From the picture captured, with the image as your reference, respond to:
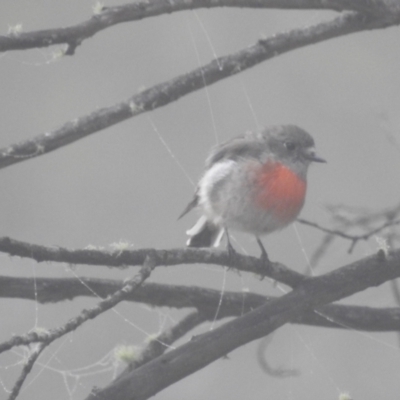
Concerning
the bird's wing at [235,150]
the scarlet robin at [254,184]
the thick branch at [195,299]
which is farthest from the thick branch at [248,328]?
the bird's wing at [235,150]

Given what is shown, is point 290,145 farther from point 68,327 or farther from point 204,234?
point 68,327

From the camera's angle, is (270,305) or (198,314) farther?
(198,314)

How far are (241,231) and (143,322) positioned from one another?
886 mm

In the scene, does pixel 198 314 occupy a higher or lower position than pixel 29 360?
lower

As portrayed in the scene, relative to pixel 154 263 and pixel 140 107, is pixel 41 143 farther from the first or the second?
pixel 154 263

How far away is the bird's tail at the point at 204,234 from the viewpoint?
10.4 feet

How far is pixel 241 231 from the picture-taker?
3.04 metres

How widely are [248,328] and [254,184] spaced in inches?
41.9

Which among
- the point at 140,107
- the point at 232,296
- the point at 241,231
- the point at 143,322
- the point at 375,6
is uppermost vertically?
the point at 375,6

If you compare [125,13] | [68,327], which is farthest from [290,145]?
[68,327]

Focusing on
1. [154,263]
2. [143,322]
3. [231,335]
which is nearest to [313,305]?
[231,335]

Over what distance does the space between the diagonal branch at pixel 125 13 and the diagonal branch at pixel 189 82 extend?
133 mm

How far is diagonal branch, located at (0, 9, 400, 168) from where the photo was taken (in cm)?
215

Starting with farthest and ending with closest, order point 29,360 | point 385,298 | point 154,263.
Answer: point 385,298 < point 154,263 < point 29,360
